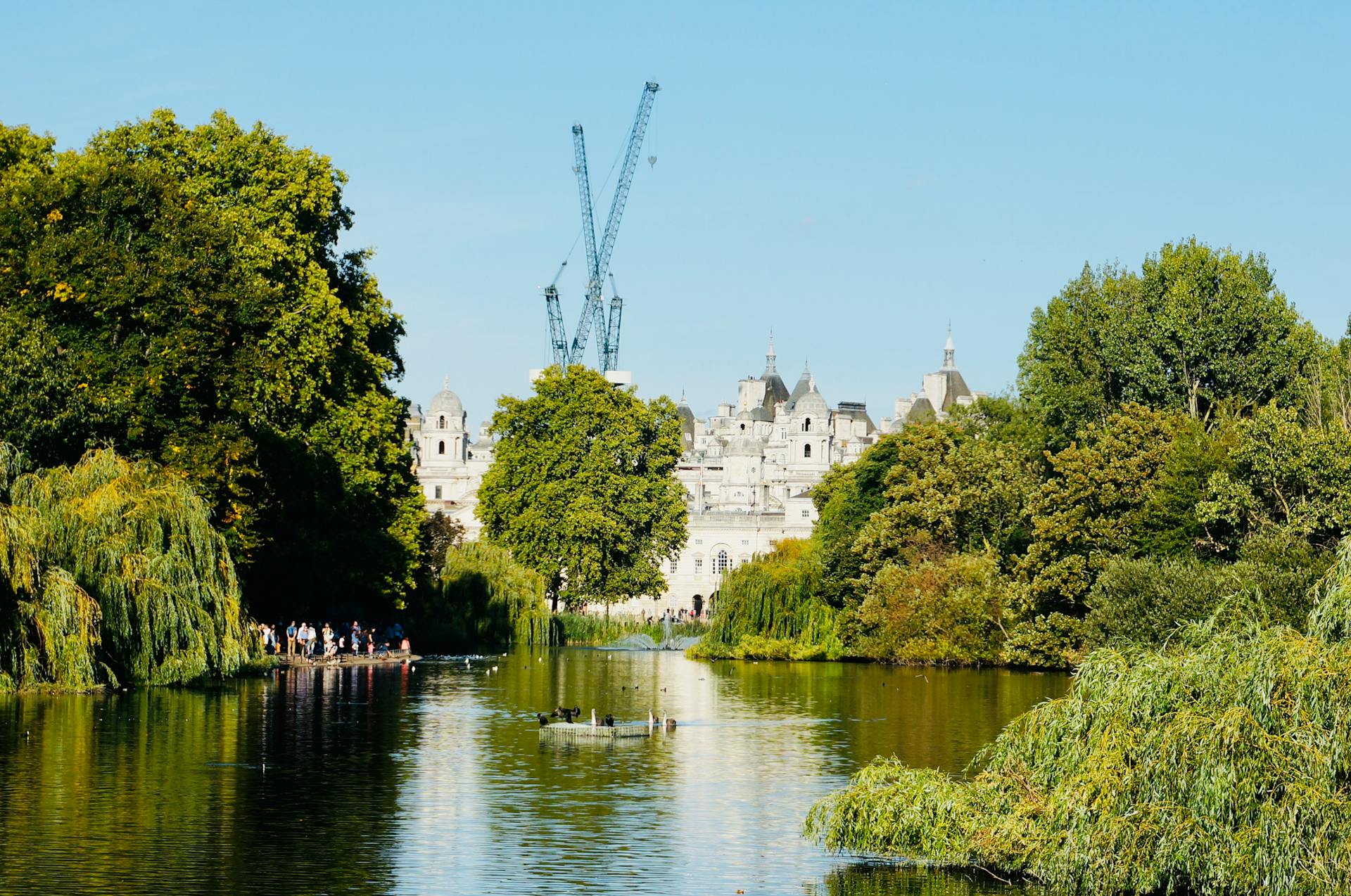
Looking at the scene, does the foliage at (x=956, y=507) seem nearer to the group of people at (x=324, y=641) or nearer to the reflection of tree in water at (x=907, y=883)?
the group of people at (x=324, y=641)

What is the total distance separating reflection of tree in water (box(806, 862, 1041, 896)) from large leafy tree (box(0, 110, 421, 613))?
877 inches

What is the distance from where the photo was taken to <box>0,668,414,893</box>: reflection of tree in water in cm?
1877

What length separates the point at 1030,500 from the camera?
2170 inches

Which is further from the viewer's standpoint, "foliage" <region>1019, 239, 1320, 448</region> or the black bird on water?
"foliage" <region>1019, 239, 1320, 448</region>

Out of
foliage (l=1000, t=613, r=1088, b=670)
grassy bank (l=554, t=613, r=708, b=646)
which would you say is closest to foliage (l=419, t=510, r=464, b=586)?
grassy bank (l=554, t=613, r=708, b=646)

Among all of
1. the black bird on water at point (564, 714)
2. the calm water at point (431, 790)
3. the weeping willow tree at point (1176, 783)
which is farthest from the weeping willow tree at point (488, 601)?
the weeping willow tree at point (1176, 783)

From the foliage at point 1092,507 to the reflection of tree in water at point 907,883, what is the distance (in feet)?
107

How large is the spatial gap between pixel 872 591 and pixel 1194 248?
1682 centimetres

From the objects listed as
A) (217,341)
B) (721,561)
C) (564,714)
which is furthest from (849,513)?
(721,561)

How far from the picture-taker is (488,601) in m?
68.6

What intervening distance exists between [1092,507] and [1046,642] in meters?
4.07

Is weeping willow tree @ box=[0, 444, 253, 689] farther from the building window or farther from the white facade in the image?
the white facade

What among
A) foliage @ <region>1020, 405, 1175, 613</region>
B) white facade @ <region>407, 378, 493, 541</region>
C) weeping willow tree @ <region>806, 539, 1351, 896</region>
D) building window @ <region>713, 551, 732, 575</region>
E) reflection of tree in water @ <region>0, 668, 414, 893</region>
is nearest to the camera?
weeping willow tree @ <region>806, 539, 1351, 896</region>

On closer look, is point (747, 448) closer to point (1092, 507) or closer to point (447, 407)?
point (447, 407)
